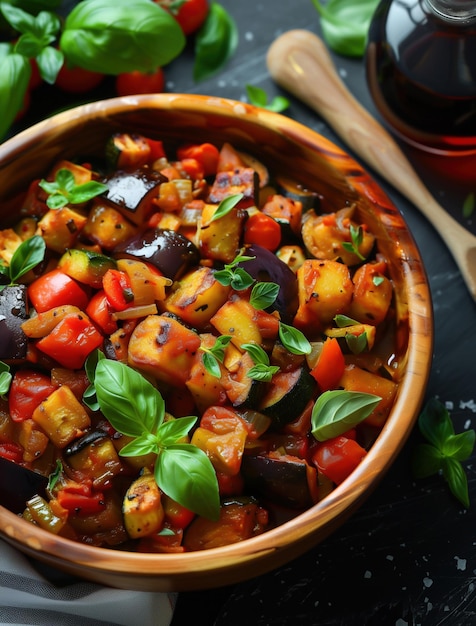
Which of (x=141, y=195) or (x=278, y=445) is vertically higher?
(x=141, y=195)

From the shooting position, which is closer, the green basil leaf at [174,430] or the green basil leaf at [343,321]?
the green basil leaf at [174,430]

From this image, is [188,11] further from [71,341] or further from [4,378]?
[4,378]

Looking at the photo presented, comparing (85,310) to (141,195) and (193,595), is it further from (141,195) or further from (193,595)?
(193,595)

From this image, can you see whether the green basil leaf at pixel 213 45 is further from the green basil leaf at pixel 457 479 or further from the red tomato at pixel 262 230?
the green basil leaf at pixel 457 479

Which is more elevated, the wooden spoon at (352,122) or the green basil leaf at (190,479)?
the wooden spoon at (352,122)

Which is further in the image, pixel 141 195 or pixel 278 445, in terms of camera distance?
pixel 141 195

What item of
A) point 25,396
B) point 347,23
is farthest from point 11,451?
point 347,23

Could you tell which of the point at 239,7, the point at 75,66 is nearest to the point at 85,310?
the point at 75,66

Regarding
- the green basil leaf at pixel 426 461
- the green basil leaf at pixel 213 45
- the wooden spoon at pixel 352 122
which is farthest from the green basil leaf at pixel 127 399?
the green basil leaf at pixel 213 45
